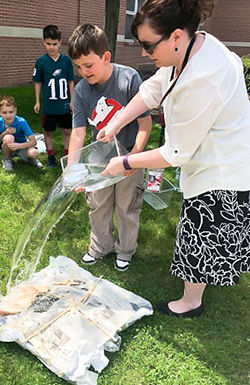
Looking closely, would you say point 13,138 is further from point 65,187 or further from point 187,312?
point 187,312

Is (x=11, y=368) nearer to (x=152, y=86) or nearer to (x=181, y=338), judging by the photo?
(x=181, y=338)

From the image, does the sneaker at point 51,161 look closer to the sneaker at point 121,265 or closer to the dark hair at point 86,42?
the sneaker at point 121,265

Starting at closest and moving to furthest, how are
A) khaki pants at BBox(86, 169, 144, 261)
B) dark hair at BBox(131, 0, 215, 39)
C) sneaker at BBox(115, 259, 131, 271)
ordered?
1. dark hair at BBox(131, 0, 215, 39)
2. khaki pants at BBox(86, 169, 144, 261)
3. sneaker at BBox(115, 259, 131, 271)

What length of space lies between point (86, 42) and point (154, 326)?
170cm

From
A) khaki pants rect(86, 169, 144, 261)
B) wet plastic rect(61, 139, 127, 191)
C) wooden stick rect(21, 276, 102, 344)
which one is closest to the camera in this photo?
wooden stick rect(21, 276, 102, 344)

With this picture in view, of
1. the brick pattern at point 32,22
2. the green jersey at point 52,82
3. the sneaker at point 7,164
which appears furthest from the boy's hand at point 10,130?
the brick pattern at point 32,22

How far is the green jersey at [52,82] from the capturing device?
4.50m

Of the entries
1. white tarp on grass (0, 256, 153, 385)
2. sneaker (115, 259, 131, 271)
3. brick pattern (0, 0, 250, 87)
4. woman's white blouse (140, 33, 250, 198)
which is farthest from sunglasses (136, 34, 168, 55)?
brick pattern (0, 0, 250, 87)

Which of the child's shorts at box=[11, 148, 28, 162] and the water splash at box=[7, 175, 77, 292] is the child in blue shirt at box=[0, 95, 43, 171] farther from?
the water splash at box=[7, 175, 77, 292]

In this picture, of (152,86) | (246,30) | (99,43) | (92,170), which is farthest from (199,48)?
(246,30)

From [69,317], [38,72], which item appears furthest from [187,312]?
[38,72]

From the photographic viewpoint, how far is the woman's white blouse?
1.57m

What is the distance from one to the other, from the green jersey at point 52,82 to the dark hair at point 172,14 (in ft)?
10.2

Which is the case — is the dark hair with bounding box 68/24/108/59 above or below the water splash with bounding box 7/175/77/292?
above
